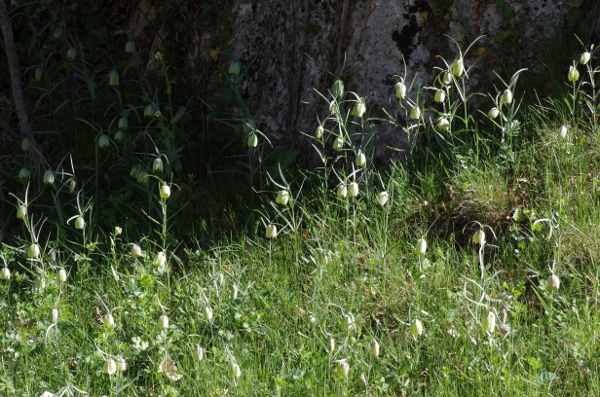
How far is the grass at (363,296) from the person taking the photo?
280cm

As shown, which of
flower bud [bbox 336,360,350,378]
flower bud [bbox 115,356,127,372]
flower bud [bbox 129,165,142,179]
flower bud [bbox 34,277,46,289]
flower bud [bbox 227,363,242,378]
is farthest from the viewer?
flower bud [bbox 129,165,142,179]

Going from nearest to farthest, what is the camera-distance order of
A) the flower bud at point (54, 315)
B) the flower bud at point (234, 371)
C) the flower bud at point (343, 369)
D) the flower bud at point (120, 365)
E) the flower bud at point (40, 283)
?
the flower bud at point (343, 369)
the flower bud at point (234, 371)
the flower bud at point (120, 365)
the flower bud at point (54, 315)
the flower bud at point (40, 283)

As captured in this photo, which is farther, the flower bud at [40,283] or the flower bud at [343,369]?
the flower bud at [40,283]

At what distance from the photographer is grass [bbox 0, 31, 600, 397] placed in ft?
9.20

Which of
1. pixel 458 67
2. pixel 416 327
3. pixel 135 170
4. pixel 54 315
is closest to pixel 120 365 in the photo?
pixel 54 315

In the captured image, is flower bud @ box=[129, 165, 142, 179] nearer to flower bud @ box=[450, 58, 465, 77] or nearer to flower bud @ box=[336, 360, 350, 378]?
flower bud @ box=[450, 58, 465, 77]

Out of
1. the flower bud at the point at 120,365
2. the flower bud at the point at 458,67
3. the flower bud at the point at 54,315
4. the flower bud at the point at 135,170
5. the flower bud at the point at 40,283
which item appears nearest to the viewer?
the flower bud at the point at 120,365

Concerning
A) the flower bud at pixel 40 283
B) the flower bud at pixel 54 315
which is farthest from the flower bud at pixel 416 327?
the flower bud at pixel 40 283

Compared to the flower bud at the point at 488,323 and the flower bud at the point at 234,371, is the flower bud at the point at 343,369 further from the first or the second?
the flower bud at the point at 488,323

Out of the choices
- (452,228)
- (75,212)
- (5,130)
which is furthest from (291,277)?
(5,130)

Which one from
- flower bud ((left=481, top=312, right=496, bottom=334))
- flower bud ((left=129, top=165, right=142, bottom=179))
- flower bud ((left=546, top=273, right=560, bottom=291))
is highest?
flower bud ((left=546, top=273, right=560, bottom=291))

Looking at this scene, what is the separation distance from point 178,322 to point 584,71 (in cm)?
268

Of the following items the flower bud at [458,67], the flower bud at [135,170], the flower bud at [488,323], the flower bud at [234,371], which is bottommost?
the flower bud at [234,371]

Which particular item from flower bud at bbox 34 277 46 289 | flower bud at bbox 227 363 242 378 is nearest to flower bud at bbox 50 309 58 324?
flower bud at bbox 34 277 46 289
